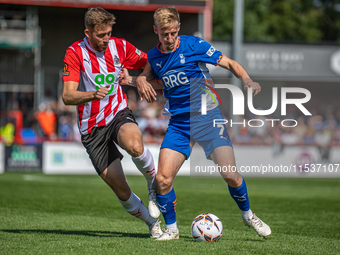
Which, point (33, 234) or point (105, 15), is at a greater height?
point (105, 15)

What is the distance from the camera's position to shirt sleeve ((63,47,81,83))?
4863 mm

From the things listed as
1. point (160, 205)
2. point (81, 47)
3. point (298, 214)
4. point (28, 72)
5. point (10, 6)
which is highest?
point (10, 6)

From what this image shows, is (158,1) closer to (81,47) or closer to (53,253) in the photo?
(81,47)

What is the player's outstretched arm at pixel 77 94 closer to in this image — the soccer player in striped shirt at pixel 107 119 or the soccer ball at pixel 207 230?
the soccer player in striped shirt at pixel 107 119

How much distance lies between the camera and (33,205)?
7.94 m

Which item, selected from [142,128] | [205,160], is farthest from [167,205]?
[142,128]

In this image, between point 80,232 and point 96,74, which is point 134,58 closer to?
point 96,74

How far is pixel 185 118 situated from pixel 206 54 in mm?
735

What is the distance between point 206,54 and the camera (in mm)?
5000

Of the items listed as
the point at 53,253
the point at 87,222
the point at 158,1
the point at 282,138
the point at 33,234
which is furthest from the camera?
the point at 158,1

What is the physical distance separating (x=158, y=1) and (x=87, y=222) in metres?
13.2

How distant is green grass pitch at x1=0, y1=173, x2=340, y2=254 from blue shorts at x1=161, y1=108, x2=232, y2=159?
3.34 ft

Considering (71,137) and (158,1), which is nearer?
(71,137)

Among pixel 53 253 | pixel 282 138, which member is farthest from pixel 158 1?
pixel 53 253
